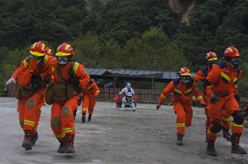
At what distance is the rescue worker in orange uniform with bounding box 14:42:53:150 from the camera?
21.2 feet

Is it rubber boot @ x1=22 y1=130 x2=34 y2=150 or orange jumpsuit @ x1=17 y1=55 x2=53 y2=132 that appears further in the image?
orange jumpsuit @ x1=17 y1=55 x2=53 y2=132

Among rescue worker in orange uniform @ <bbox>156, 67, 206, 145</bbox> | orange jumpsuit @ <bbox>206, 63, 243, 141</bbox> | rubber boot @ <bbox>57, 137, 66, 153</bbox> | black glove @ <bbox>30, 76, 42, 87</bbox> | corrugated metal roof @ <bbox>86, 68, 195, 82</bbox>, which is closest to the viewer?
rubber boot @ <bbox>57, 137, 66, 153</bbox>

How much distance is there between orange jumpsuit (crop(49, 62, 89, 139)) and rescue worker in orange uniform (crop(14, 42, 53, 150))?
13.4 inches

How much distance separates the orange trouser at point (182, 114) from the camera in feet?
27.4

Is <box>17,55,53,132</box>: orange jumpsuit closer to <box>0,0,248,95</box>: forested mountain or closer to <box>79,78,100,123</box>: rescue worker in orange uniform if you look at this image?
<box>79,78,100,123</box>: rescue worker in orange uniform

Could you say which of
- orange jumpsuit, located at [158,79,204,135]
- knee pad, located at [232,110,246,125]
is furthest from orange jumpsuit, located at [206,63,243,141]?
orange jumpsuit, located at [158,79,204,135]

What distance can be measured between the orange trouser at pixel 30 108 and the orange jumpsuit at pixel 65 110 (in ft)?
1.29

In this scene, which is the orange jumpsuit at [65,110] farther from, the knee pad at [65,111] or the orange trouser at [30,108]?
the orange trouser at [30,108]

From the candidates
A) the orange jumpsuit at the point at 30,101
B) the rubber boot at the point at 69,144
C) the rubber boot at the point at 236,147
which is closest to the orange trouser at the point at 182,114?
the rubber boot at the point at 236,147

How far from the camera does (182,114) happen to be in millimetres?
8477

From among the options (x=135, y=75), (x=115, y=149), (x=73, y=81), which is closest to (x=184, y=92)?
(x=115, y=149)

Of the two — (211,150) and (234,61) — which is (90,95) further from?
(234,61)

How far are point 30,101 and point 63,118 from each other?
34.6 inches

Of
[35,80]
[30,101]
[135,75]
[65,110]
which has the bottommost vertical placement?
[65,110]
